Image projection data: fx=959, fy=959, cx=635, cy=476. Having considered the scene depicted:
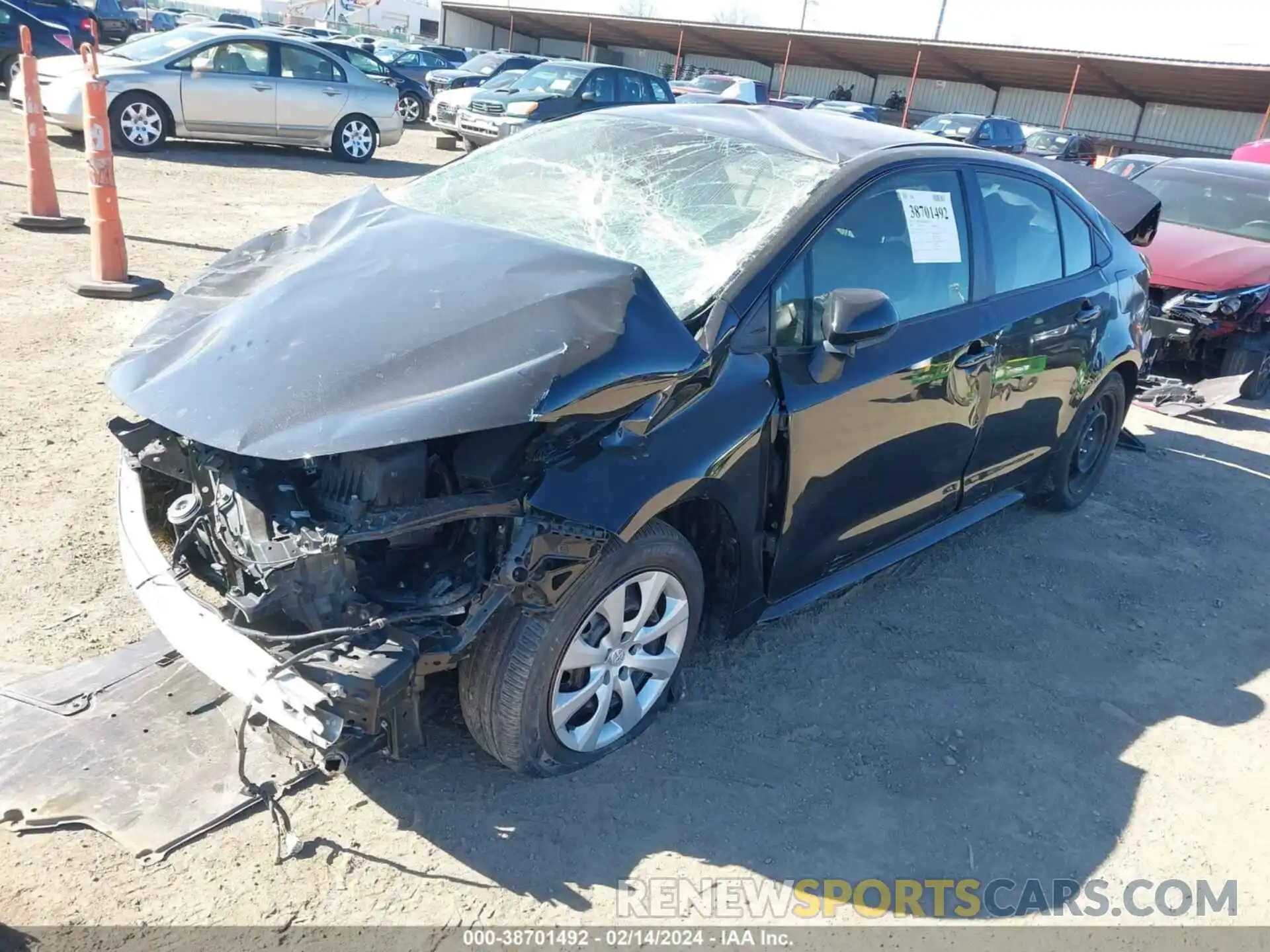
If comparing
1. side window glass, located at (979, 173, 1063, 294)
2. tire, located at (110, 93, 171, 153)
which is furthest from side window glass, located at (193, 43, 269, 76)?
side window glass, located at (979, 173, 1063, 294)

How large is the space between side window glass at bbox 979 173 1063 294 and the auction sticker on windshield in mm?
304

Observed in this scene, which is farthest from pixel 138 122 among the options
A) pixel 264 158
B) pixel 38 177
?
pixel 38 177

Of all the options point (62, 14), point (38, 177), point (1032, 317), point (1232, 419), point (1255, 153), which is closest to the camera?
point (1032, 317)

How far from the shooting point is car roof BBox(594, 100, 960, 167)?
11.9 ft

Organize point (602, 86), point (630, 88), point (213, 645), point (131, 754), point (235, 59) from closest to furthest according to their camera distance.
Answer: point (213, 645), point (131, 754), point (235, 59), point (602, 86), point (630, 88)

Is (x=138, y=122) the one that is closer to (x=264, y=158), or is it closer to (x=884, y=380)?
(x=264, y=158)

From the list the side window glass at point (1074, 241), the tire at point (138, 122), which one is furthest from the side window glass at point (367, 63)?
the side window glass at point (1074, 241)

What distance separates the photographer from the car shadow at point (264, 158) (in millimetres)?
12523

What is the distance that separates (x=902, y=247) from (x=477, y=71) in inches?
761

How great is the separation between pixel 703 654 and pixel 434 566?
4.40 ft

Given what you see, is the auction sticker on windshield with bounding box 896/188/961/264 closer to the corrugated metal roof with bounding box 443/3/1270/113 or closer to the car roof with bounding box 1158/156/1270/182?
the car roof with bounding box 1158/156/1270/182

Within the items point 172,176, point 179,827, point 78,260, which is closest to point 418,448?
point 179,827

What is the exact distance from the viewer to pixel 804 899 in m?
2.65

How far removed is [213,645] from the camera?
2520 mm
